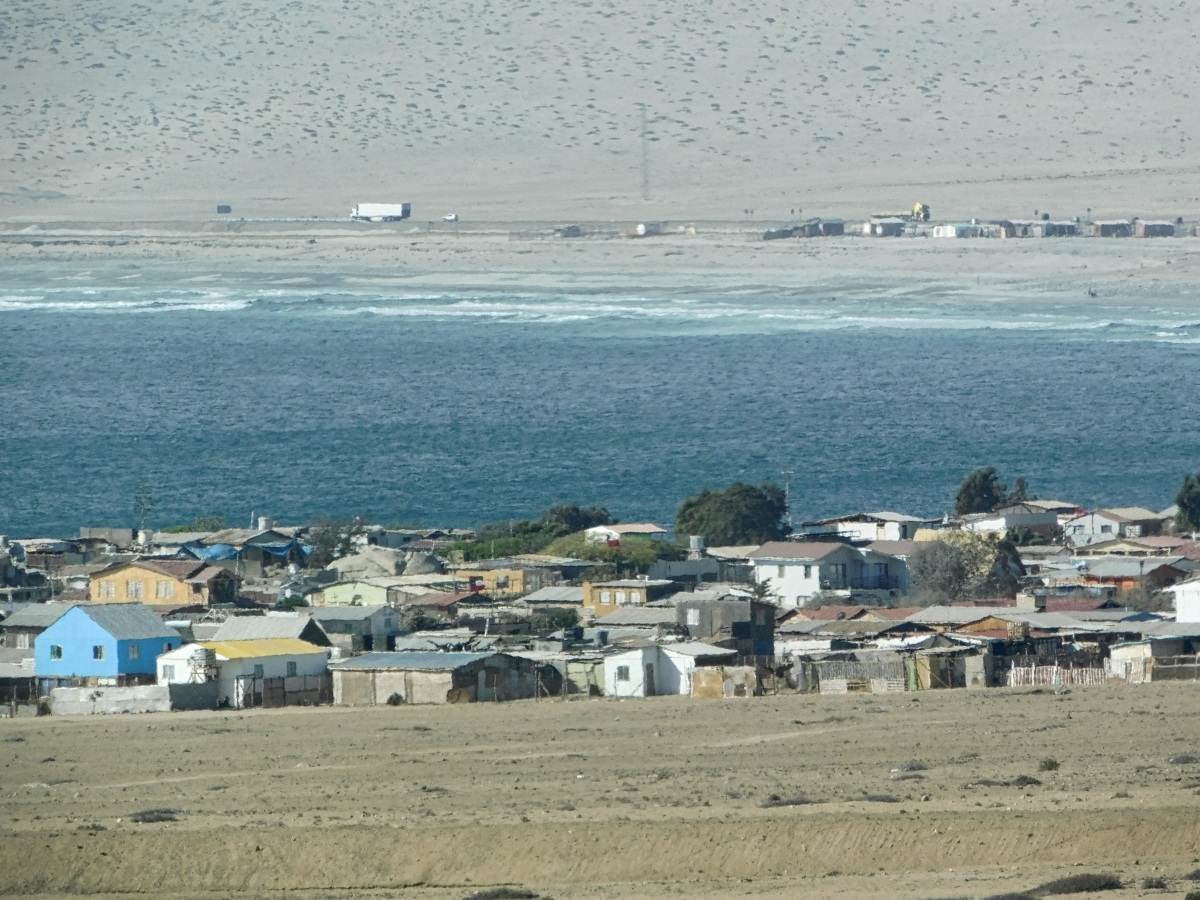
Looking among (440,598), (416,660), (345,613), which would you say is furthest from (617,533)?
(416,660)

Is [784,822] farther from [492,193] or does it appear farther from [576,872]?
[492,193]

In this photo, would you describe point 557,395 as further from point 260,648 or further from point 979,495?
point 260,648

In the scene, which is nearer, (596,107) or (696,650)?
(696,650)

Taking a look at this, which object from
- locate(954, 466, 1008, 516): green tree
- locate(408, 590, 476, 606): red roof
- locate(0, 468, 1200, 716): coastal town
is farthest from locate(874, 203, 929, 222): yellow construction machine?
locate(408, 590, 476, 606): red roof

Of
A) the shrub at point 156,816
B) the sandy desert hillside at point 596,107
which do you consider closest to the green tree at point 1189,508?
the shrub at point 156,816

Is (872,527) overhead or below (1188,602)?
overhead

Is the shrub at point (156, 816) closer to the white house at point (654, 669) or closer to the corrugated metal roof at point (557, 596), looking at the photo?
the white house at point (654, 669)
